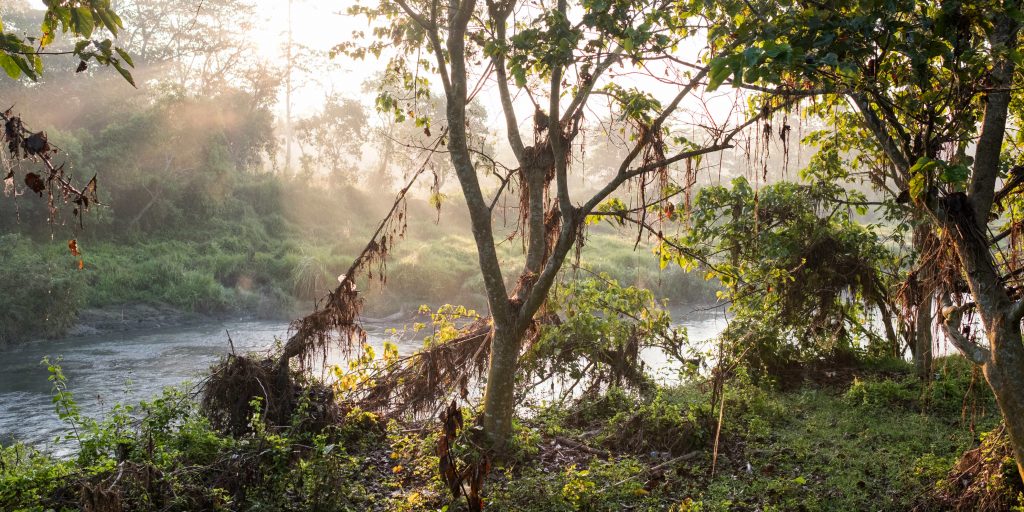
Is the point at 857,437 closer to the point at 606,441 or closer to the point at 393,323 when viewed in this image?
the point at 606,441

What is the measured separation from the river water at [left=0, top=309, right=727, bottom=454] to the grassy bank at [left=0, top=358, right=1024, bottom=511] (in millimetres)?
3370

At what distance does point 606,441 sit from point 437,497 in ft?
7.54

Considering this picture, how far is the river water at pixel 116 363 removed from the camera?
11.3m

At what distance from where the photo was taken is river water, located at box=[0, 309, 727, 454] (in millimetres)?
11273

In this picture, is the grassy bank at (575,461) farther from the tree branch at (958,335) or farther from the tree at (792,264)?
the tree at (792,264)

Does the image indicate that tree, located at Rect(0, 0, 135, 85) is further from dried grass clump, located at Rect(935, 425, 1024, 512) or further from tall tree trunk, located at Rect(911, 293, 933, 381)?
tall tree trunk, located at Rect(911, 293, 933, 381)

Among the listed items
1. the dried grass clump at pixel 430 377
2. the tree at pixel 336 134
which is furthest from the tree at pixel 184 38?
the dried grass clump at pixel 430 377

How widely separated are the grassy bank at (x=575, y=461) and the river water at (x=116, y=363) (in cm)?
337

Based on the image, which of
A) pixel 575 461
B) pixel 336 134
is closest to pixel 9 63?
pixel 575 461

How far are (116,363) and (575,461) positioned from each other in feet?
41.0

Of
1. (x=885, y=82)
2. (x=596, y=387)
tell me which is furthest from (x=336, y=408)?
(x=885, y=82)

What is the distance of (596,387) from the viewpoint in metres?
9.61

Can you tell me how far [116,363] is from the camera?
1533 cm

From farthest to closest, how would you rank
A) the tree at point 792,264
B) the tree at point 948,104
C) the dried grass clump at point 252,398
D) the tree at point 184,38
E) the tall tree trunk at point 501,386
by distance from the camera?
1. the tree at point 184,38
2. the tree at point 792,264
3. the dried grass clump at point 252,398
4. the tall tree trunk at point 501,386
5. the tree at point 948,104
